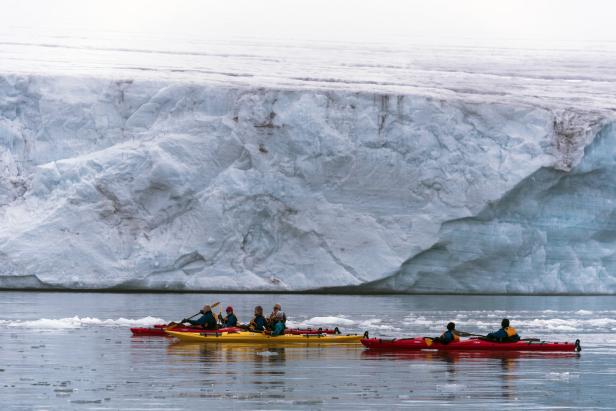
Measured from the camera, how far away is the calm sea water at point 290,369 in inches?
519

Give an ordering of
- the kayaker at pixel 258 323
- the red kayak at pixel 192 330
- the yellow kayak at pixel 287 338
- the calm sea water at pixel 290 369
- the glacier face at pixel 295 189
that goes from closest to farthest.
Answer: the calm sea water at pixel 290 369
the yellow kayak at pixel 287 338
the kayaker at pixel 258 323
the red kayak at pixel 192 330
the glacier face at pixel 295 189

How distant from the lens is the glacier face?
1266 inches

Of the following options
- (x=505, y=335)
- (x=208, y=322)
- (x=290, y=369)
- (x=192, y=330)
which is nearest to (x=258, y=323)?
(x=208, y=322)

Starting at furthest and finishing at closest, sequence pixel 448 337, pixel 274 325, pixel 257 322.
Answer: pixel 257 322 < pixel 274 325 < pixel 448 337

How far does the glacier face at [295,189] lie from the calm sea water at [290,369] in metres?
4.78

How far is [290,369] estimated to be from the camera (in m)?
16.2

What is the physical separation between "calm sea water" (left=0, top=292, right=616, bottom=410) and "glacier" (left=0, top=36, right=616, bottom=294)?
4.76 meters

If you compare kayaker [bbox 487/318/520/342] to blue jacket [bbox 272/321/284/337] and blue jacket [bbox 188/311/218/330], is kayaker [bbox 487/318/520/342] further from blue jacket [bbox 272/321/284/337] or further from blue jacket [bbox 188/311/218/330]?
blue jacket [bbox 188/311/218/330]

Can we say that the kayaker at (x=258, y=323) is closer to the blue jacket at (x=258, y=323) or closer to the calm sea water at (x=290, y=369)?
the blue jacket at (x=258, y=323)

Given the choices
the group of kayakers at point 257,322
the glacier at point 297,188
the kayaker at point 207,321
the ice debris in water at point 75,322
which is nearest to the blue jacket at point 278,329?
the group of kayakers at point 257,322

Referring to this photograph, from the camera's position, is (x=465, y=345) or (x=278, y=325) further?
(x=278, y=325)

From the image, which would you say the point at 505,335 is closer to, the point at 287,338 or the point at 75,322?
the point at 287,338

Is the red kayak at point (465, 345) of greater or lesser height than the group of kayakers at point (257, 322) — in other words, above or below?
below

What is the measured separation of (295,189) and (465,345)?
14201 mm
